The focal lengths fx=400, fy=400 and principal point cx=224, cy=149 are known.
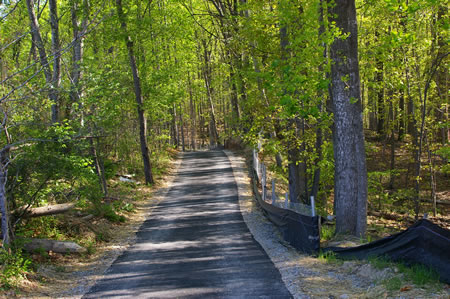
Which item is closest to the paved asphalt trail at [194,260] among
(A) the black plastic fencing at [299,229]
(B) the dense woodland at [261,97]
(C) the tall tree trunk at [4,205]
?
(A) the black plastic fencing at [299,229]

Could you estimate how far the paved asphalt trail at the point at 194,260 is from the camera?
767cm

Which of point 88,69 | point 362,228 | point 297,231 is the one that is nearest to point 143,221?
point 88,69

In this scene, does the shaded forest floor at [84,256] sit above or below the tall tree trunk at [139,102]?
below

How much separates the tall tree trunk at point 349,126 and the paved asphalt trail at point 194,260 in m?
2.49

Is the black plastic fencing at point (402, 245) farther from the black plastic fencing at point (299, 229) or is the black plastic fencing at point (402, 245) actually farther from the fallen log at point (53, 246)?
the fallen log at point (53, 246)

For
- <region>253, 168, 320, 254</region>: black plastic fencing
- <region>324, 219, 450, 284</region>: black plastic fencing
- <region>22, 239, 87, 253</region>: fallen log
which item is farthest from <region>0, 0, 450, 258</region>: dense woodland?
<region>324, 219, 450, 284</region>: black plastic fencing

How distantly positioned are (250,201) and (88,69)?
8.58 m

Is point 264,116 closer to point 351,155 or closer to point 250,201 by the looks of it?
point 250,201

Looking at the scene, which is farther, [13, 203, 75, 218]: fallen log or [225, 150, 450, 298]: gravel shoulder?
[13, 203, 75, 218]: fallen log

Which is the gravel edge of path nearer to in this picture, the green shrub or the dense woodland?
the dense woodland

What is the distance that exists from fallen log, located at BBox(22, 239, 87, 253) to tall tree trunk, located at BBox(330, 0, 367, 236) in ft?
23.0

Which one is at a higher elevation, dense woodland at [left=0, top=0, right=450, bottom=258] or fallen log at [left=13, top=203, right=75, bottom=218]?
dense woodland at [left=0, top=0, right=450, bottom=258]

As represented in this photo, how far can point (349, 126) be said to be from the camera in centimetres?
1001

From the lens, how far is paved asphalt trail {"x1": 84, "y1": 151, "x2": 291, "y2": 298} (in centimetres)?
767
